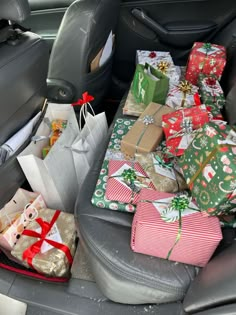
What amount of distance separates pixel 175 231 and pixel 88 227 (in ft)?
0.90

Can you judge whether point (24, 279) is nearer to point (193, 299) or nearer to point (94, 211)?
point (94, 211)

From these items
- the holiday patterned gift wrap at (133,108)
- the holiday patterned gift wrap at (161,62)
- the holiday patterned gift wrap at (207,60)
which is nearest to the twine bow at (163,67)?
the holiday patterned gift wrap at (161,62)

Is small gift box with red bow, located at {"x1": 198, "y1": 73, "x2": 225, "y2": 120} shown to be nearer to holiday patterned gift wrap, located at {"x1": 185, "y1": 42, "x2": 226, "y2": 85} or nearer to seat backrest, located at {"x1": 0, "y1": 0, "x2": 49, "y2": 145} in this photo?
holiday patterned gift wrap, located at {"x1": 185, "y1": 42, "x2": 226, "y2": 85}

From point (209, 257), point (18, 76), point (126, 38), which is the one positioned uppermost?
point (18, 76)

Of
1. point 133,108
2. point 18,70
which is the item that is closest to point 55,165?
point 18,70

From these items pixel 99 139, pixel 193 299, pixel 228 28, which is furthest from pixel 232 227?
pixel 228 28

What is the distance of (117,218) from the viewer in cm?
94

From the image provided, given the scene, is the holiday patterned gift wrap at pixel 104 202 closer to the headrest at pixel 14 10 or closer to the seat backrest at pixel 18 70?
the seat backrest at pixel 18 70

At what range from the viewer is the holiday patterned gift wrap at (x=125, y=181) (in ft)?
3.09

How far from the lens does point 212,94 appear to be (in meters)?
1.29

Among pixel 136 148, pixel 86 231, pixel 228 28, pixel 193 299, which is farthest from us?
pixel 228 28

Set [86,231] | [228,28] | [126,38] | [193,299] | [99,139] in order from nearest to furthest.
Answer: [193,299], [86,231], [99,139], [228,28], [126,38]

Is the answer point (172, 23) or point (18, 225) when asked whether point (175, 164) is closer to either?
point (18, 225)

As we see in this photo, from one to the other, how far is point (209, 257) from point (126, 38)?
1.37m
